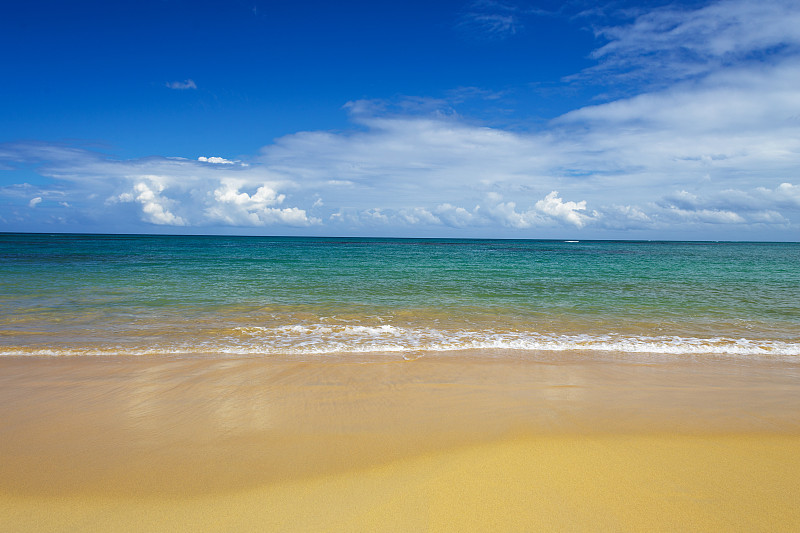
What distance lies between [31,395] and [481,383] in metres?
6.83

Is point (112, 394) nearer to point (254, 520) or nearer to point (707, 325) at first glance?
point (254, 520)

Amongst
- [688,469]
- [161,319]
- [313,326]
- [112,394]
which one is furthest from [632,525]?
[161,319]

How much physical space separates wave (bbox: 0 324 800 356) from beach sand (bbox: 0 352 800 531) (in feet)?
4.10

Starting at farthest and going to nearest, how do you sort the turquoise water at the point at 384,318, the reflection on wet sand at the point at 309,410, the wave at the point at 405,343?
1. the turquoise water at the point at 384,318
2. the wave at the point at 405,343
3. the reflection on wet sand at the point at 309,410

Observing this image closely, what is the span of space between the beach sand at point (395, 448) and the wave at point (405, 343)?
125 cm

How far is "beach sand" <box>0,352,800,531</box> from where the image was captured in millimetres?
3426

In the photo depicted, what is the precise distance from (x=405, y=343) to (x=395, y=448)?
4723 mm

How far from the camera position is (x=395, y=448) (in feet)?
14.9

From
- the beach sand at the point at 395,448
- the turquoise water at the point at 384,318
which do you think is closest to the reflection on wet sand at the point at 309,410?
the beach sand at the point at 395,448

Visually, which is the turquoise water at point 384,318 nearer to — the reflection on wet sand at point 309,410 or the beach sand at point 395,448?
the reflection on wet sand at point 309,410

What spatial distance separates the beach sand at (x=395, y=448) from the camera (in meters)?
3.43

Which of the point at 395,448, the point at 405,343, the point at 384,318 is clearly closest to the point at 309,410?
the point at 395,448

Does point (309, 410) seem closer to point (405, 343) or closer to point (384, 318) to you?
point (405, 343)

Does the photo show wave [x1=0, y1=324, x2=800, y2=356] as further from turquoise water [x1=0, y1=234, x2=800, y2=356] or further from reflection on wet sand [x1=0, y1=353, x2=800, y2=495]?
reflection on wet sand [x1=0, y1=353, x2=800, y2=495]
